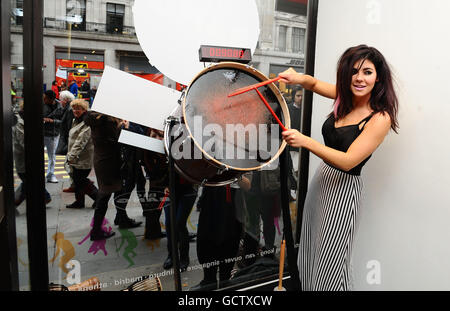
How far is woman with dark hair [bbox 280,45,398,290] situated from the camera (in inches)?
54.4

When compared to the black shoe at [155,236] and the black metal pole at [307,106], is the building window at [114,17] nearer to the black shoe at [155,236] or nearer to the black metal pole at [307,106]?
the black shoe at [155,236]

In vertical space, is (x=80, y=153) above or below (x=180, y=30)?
below

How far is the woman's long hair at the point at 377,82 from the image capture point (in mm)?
1453

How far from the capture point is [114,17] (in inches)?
65.3

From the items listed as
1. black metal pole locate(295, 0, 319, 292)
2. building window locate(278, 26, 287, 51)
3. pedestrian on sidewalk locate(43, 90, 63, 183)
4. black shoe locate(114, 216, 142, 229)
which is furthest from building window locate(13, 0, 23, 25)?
black metal pole locate(295, 0, 319, 292)

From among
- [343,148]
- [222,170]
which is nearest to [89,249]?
[222,170]

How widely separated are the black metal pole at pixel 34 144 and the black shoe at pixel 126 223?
358 mm

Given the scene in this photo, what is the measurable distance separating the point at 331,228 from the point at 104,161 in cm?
124

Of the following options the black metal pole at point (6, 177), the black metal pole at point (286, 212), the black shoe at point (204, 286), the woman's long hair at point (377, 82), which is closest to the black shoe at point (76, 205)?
the black metal pole at point (6, 177)

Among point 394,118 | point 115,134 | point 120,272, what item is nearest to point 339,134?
point 394,118

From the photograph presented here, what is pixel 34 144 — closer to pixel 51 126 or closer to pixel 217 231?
pixel 51 126

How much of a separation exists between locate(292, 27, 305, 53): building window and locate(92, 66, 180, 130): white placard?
1.05 meters

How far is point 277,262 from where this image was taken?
2260mm

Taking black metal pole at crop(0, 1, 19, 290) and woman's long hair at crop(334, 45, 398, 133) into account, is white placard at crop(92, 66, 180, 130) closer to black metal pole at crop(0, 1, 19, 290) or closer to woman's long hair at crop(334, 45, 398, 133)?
black metal pole at crop(0, 1, 19, 290)
